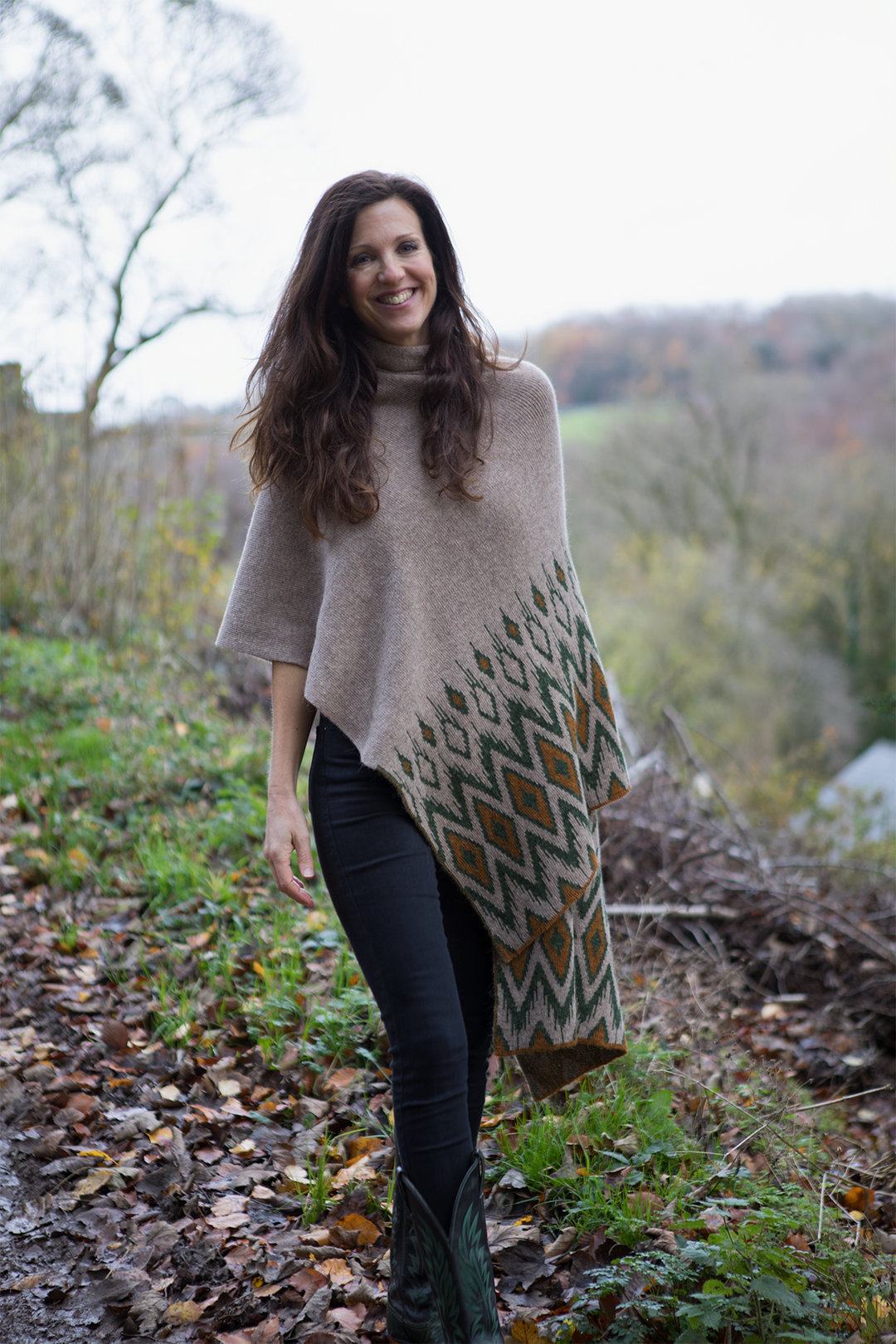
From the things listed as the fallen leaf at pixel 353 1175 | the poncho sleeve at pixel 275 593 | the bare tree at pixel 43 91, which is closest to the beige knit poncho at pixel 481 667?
the poncho sleeve at pixel 275 593

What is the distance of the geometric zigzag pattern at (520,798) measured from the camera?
201cm

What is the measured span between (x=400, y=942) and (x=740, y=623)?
20299 mm

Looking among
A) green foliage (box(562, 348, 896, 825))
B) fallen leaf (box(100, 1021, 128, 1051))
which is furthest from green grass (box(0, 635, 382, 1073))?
green foliage (box(562, 348, 896, 825))

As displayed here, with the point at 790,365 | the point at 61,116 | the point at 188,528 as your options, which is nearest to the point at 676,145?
the point at 790,365

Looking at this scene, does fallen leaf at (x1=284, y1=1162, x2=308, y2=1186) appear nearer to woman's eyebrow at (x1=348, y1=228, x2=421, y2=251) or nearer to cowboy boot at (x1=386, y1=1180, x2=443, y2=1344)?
cowboy boot at (x1=386, y1=1180, x2=443, y2=1344)

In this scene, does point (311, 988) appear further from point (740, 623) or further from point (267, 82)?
point (740, 623)

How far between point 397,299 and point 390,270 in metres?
0.06

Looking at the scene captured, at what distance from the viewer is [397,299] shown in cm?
209

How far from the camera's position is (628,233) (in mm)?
39250

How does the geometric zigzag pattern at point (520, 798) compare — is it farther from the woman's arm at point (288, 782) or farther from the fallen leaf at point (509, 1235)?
the fallen leaf at point (509, 1235)

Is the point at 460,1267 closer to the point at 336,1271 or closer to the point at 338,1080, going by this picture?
the point at 336,1271

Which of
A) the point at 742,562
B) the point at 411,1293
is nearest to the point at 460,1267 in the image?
the point at 411,1293

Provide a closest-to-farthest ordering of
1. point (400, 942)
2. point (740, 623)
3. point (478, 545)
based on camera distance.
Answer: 1. point (400, 942)
2. point (478, 545)
3. point (740, 623)

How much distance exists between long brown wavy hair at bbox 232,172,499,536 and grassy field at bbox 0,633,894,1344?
166 centimetres
